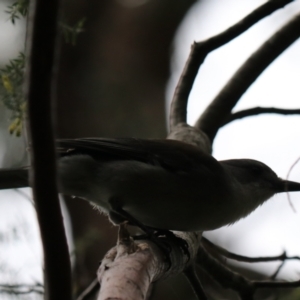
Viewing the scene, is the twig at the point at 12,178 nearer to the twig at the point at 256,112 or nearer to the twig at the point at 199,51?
the twig at the point at 199,51

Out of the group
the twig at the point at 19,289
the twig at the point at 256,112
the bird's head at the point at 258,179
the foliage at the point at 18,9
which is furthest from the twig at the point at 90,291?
the twig at the point at 256,112

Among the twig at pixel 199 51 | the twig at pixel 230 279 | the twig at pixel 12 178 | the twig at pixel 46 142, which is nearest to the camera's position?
the twig at pixel 46 142

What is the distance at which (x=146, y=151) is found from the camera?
3.49 metres

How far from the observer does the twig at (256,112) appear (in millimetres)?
4172

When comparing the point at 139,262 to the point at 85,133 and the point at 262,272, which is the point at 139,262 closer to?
the point at 262,272

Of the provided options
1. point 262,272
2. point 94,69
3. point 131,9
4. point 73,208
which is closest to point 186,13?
point 131,9

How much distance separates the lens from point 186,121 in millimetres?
4281

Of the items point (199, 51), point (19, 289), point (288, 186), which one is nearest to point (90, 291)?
point (19, 289)

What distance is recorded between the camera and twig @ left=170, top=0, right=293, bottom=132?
380 cm

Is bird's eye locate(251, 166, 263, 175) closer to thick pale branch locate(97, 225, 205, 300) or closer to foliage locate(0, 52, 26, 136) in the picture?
thick pale branch locate(97, 225, 205, 300)

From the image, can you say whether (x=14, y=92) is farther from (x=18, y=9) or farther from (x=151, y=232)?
(x=151, y=232)

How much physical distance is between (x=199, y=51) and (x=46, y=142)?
101 inches

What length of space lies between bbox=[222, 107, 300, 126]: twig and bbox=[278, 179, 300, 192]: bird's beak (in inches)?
19.3

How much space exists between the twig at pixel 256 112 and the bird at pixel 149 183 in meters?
0.89
